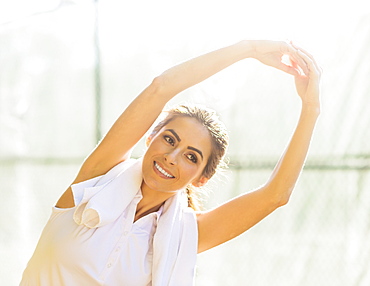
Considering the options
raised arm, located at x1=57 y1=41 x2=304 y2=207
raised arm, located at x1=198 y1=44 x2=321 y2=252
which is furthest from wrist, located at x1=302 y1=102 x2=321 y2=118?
raised arm, located at x1=57 y1=41 x2=304 y2=207

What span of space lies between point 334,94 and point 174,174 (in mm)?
1259

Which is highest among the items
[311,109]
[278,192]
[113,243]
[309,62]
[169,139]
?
[309,62]

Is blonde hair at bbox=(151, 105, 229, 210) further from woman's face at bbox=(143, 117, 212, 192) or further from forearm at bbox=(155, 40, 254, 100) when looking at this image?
forearm at bbox=(155, 40, 254, 100)

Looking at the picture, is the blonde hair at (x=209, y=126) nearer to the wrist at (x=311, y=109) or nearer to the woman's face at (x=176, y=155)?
the woman's face at (x=176, y=155)

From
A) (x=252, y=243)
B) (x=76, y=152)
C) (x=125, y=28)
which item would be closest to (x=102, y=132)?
(x=76, y=152)

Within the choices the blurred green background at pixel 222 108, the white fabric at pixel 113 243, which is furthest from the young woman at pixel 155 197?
the blurred green background at pixel 222 108

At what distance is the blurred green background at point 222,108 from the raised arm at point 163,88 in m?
1.10

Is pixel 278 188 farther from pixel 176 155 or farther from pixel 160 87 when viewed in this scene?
pixel 160 87

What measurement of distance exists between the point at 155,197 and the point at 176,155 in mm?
141

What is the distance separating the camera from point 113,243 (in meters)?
1.91

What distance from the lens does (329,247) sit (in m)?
3.00

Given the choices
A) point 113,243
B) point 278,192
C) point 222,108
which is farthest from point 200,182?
point 222,108

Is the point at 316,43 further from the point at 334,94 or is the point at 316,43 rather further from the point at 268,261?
the point at 268,261

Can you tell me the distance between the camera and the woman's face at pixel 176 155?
1.94m
